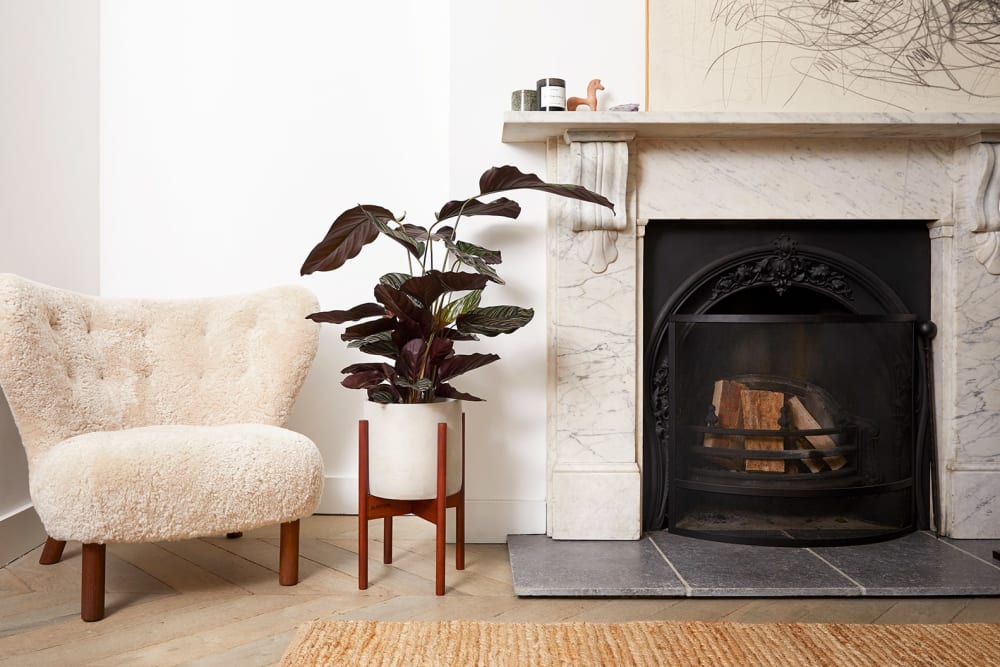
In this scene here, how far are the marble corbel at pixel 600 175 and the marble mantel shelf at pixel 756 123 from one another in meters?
0.03

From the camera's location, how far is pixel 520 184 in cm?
191

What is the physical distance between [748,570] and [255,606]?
4.14ft

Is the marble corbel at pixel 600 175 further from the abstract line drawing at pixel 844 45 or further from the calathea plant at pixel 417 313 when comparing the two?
the abstract line drawing at pixel 844 45

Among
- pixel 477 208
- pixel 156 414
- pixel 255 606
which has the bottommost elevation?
pixel 255 606

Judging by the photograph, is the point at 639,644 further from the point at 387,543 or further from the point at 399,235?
the point at 399,235

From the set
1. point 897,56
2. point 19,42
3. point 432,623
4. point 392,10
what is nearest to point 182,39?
point 19,42

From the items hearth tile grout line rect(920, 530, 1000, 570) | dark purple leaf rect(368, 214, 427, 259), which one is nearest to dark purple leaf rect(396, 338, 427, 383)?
dark purple leaf rect(368, 214, 427, 259)

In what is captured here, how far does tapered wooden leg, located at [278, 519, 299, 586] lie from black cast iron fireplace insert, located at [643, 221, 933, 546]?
109cm

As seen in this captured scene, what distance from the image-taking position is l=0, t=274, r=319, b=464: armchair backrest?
1890 mm

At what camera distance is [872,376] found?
7.24ft

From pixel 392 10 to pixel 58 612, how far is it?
206 centimetres

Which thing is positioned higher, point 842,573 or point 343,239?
point 343,239

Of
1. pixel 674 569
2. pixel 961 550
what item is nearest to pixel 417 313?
pixel 674 569

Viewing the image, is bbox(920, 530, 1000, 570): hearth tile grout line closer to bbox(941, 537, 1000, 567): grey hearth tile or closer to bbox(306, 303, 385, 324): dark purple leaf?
bbox(941, 537, 1000, 567): grey hearth tile
